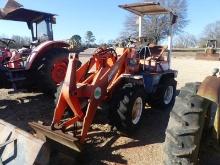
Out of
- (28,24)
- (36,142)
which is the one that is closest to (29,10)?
(28,24)

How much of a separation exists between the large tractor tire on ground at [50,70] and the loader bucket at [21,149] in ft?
11.2

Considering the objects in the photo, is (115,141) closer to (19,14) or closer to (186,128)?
(186,128)

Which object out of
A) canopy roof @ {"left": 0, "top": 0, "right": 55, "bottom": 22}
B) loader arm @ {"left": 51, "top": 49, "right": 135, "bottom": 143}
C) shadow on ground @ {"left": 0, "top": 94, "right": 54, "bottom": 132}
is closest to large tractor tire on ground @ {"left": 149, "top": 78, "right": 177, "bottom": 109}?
loader arm @ {"left": 51, "top": 49, "right": 135, "bottom": 143}

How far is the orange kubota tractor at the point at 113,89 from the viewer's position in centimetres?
430

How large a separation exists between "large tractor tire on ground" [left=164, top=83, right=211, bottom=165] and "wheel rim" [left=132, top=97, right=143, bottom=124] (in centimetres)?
235

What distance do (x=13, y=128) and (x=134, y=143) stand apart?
1959 mm

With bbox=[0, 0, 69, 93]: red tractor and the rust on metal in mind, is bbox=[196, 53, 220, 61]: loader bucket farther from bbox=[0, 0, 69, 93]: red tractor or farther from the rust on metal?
the rust on metal

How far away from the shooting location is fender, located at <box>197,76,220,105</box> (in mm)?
2467

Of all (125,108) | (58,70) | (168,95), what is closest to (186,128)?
(125,108)

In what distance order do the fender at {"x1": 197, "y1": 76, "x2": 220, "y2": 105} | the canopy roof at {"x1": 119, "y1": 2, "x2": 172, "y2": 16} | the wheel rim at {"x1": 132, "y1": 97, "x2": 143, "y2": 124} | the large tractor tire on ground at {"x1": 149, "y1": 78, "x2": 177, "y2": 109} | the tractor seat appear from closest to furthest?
the fender at {"x1": 197, "y1": 76, "x2": 220, "y2": 105} → the wheel rim at {"x1": 132, "y1": 97, "x2": 143, "y2": 124} → the tractor seat → the canopy roof at {"x1": 119, "y1": 2, "x2": 172, "y2": 16} → the large tractor tire on ground at {"x1": 149, "y1": 78, "x2": 177, "y2": 109}

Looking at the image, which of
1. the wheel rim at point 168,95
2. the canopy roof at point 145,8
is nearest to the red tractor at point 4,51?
the canopy roof at point 145,8

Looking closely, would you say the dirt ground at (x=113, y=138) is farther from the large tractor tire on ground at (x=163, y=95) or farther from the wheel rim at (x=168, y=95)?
the wheel rim at (x=168, y=95)

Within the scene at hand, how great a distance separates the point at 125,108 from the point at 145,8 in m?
3.03

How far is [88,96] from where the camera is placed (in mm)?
4570
